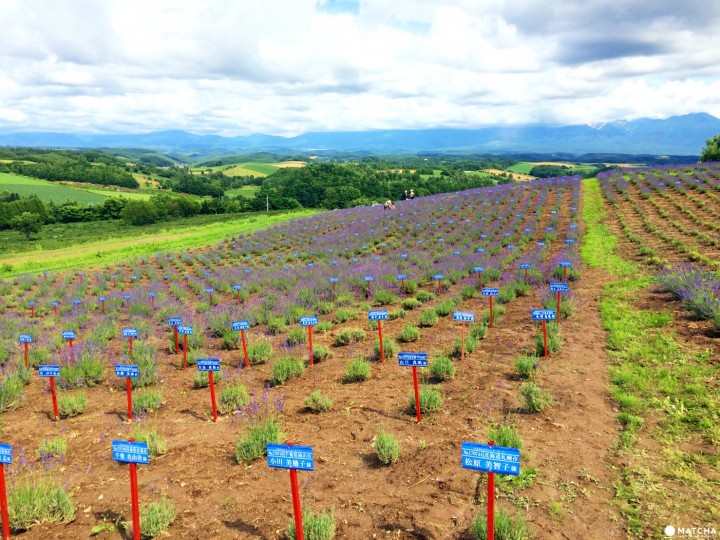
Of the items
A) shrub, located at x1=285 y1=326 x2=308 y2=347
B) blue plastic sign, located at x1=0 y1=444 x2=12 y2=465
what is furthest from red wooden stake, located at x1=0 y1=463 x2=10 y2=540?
shrub, located at x1=285 y1=326 x2=308 y2=347

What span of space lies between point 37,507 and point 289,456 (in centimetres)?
265

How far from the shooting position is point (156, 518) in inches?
162

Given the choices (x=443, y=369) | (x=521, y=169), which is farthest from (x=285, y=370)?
(x=521, y=169)

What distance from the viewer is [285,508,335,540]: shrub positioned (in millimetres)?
3836

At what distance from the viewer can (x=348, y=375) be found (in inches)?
294

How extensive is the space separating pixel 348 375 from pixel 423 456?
254 cm

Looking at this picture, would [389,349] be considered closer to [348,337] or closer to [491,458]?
[348,337]

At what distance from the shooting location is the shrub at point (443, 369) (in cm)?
709

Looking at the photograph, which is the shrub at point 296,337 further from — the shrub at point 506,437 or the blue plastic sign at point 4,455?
the blue plastic sign at point 4,455

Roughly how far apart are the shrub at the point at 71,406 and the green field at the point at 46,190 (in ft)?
331

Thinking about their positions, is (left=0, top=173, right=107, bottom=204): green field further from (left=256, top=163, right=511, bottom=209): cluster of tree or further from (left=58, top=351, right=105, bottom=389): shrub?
(left=58, top=351, right=105, bottom=389): shrub

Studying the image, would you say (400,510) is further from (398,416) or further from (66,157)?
(66,157)

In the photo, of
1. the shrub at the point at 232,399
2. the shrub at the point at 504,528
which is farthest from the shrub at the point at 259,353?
the shrub at the point at 504,528

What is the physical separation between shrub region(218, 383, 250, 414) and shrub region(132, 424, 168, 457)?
40.8 inches
